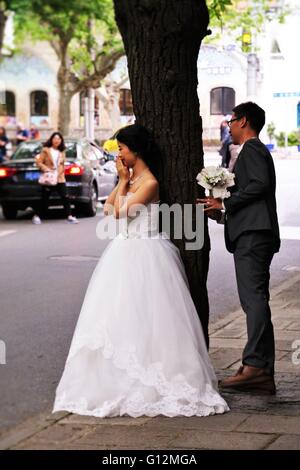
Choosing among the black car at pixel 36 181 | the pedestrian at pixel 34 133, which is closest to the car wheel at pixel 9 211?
the black car at pixel 36 181

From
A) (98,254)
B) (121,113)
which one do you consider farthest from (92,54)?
(98,254)

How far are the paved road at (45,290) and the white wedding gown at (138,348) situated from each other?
0.51 metres

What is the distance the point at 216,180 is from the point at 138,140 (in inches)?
23.0

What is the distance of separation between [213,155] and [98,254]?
99.5 ft

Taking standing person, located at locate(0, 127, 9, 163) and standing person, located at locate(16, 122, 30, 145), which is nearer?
standing person, located at locate(16, 122, 30, 145)

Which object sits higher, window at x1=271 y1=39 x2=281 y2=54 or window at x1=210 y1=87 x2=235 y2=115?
window at x1=271 y1=39 x2=281 y2=54

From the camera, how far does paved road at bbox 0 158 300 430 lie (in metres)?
7.93

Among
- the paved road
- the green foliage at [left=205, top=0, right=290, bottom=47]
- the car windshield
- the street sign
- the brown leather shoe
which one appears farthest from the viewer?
the street sign

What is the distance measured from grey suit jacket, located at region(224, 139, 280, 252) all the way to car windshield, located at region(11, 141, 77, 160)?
590 inches

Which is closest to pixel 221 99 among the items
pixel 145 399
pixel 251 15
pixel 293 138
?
pixel 293 138

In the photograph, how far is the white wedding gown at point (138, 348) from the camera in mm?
6785

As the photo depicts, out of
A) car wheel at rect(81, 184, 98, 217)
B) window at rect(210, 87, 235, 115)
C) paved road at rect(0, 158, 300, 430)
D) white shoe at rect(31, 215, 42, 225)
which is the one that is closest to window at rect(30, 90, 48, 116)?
car wheel at rect(81, 184, 98, 217)

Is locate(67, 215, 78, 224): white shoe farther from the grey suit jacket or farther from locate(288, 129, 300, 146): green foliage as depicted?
locate(288, 129, 300, 146): green foliage
